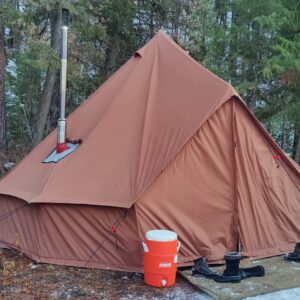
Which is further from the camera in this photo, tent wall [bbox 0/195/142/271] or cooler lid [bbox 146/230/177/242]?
tent wall [bbox 0/195/142/271]

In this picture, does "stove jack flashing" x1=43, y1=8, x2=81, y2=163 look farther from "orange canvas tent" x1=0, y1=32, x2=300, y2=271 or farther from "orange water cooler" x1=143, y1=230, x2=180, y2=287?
"orange water cooler" x1=143, y1=230, x2=180, y2=287

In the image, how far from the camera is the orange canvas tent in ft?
18.5

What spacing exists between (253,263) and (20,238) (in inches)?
114

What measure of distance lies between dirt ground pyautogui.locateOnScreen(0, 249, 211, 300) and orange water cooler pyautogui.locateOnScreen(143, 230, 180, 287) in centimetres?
10

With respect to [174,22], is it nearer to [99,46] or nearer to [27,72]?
[99,46]

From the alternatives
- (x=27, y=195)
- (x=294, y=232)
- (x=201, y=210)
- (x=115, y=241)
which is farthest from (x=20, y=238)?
(x=294, y=232)

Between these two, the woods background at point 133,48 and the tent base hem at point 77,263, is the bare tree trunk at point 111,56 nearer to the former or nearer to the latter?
the woods background at point 133,48

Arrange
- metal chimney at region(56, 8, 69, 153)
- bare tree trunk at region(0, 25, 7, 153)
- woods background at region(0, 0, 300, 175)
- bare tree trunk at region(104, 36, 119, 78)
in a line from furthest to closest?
1. bare tree trunk at region(104, 36, 119, 78)
2. woods background at region(0, 0, 300, 175)
3. bare tree trunk at region(0, 25, 7, 153)
4. metal chimney at region(56, 8, 69, 153)

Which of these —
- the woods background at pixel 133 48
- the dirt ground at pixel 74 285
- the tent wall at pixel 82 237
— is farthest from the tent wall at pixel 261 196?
the woods background at pixel 133 48

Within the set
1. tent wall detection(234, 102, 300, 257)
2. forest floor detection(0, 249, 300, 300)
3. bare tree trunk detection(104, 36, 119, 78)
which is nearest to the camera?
forest floor detection(0, 249, 300, 300)

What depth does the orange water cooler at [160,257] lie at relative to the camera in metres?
4.94

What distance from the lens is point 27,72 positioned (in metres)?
14.9

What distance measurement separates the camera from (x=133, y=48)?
1498cm

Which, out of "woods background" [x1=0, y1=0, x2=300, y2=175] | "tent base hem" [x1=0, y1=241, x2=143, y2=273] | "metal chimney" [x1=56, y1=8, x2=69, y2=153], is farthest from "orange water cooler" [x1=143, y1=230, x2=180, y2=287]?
"woods background" [x1=0, y1=0, x2=300, y2=175]
